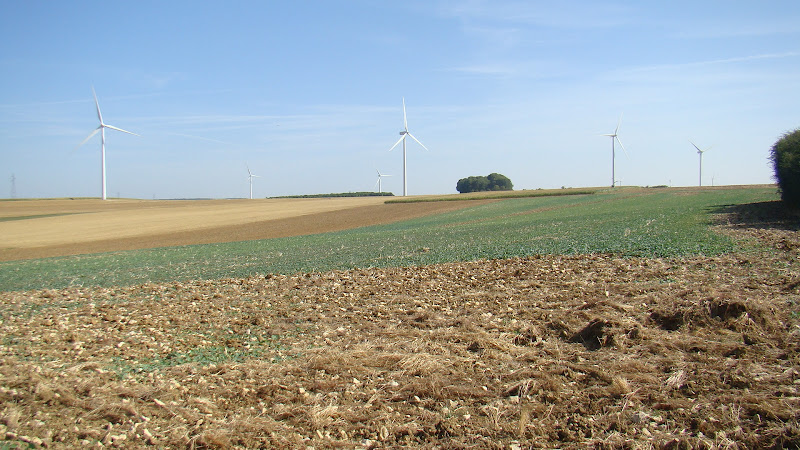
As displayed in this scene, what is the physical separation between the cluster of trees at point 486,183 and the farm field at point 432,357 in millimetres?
156534

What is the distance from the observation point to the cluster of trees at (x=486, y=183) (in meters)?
173

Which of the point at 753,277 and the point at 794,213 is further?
the point at 794,213

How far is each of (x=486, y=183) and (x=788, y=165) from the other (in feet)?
472

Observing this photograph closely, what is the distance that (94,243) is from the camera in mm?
45188

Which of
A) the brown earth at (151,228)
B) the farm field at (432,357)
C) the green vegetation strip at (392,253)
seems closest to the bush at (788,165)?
the green vegetation strip at (392,253)

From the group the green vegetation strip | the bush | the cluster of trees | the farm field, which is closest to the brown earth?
the green vegetation strip

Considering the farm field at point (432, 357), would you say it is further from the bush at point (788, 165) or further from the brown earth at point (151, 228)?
the brown earth at point (151, 228)

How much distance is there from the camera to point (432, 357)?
9125 mm

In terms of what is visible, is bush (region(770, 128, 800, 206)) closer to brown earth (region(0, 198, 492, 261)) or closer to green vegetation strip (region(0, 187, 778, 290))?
green vegetation strip (region(0, 187, 778, 290))

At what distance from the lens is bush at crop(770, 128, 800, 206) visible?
30188 mm

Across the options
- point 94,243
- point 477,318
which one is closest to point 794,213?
point 477,318

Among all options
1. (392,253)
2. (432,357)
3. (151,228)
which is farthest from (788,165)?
(151,228)

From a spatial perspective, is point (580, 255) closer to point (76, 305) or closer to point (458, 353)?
point (458, 353)

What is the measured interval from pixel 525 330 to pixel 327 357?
3.93 m
